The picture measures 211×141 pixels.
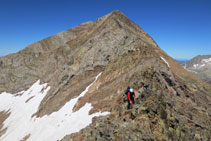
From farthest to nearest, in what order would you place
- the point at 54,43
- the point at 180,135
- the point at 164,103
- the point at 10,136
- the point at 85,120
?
the point at 54,43, the point at 10,136, the point at 85,120, the point at 164,103, the point at 180,135

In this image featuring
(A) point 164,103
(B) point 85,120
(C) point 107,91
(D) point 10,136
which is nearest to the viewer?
(A) point 164,103

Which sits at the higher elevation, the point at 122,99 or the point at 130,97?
the point at 130,97

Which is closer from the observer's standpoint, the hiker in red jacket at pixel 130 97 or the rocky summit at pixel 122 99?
the rocky summit at pixel 122 99

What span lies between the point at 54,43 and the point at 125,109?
11006 centimetres

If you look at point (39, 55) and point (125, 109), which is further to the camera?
point (39, 55)

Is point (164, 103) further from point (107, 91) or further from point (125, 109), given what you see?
point (107, 91)

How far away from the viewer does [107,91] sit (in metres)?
23.3

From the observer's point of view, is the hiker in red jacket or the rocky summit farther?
the hiker in red jacket

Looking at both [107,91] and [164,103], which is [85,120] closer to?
[107,91]

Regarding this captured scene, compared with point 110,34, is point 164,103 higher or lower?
lower

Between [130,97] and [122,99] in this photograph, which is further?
[122,99]

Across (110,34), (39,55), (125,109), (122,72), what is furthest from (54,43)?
(125,109)

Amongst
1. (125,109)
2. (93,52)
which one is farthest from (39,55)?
(125,109)

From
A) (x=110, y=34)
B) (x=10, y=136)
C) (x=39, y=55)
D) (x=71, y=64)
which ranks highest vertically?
(x=39, y=55)
